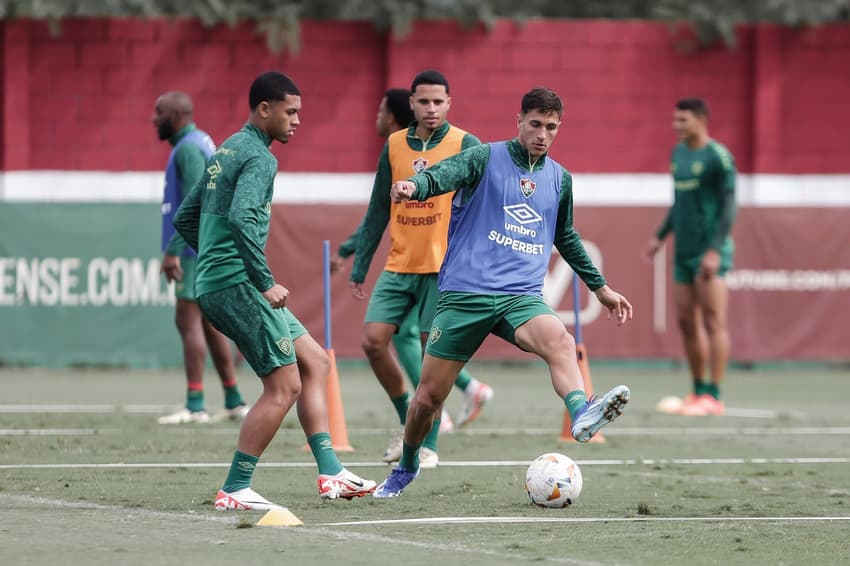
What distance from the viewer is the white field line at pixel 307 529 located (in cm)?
642

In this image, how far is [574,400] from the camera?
764 centimetres

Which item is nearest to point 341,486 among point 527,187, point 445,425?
point 527,187

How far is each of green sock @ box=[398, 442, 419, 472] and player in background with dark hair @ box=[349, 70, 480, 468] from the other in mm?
1377

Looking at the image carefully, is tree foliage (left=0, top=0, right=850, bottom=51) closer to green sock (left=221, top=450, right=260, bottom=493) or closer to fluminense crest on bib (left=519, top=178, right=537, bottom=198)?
fluminense crest on bib (left=519, top=178, right=537, bottom=198)

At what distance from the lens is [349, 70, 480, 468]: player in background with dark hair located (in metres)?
9.84

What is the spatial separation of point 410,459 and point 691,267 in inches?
259

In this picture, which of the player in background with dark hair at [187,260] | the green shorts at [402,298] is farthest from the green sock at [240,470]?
the player in background with dark hair at [187,260]

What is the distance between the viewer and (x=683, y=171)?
46.7 feet

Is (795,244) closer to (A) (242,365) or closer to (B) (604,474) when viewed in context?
(A) (242,365)

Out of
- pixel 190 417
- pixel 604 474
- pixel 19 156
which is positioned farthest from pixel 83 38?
pixel 604 474

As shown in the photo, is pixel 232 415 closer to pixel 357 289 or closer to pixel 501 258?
pixel 357 289

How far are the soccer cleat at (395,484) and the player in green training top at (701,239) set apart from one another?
20.2ft

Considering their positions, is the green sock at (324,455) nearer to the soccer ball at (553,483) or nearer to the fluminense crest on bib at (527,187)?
the soccer ball at (553,483)

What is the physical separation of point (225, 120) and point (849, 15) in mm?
9110
